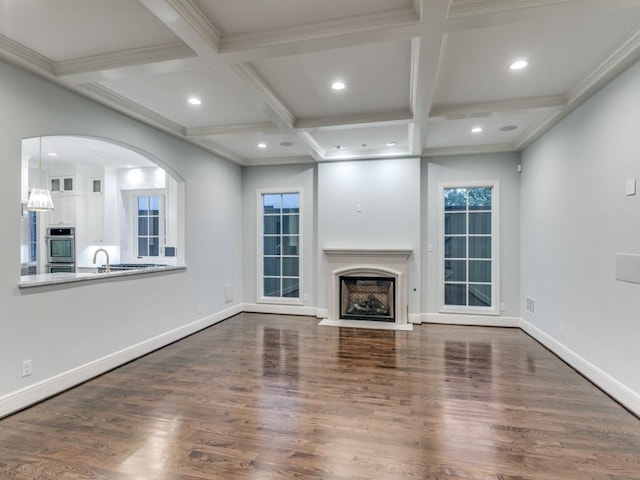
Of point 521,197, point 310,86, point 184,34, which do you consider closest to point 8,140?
point 184,34

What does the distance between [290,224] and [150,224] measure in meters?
2.72

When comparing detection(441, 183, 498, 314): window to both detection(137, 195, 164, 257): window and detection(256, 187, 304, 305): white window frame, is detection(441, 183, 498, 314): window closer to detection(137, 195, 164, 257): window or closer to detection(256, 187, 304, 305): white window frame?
detection(256, 187, 304, 305): white window frame

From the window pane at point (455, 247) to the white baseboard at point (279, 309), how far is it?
97.8 inches

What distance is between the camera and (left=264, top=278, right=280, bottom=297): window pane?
6.38 meters

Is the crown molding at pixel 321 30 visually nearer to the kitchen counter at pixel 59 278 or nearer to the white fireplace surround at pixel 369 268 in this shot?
the kitchen counter at pixel 59 278

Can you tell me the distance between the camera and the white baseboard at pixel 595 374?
2.67 m

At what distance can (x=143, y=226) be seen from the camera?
6559 mm

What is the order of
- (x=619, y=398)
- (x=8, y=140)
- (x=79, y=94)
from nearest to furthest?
(x=8, y=140) → (x=619, y=398) → (x=79, y=94)

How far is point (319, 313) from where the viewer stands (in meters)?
5.96

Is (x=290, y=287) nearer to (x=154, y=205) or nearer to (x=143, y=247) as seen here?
(x=143, y=247)

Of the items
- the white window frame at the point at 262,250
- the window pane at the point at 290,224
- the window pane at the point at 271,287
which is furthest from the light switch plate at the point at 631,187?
the window pane at the point at 271,287

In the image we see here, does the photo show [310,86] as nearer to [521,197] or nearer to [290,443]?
[290,443]

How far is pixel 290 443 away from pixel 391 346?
2.40 meters

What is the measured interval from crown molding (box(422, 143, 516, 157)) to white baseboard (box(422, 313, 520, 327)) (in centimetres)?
263
